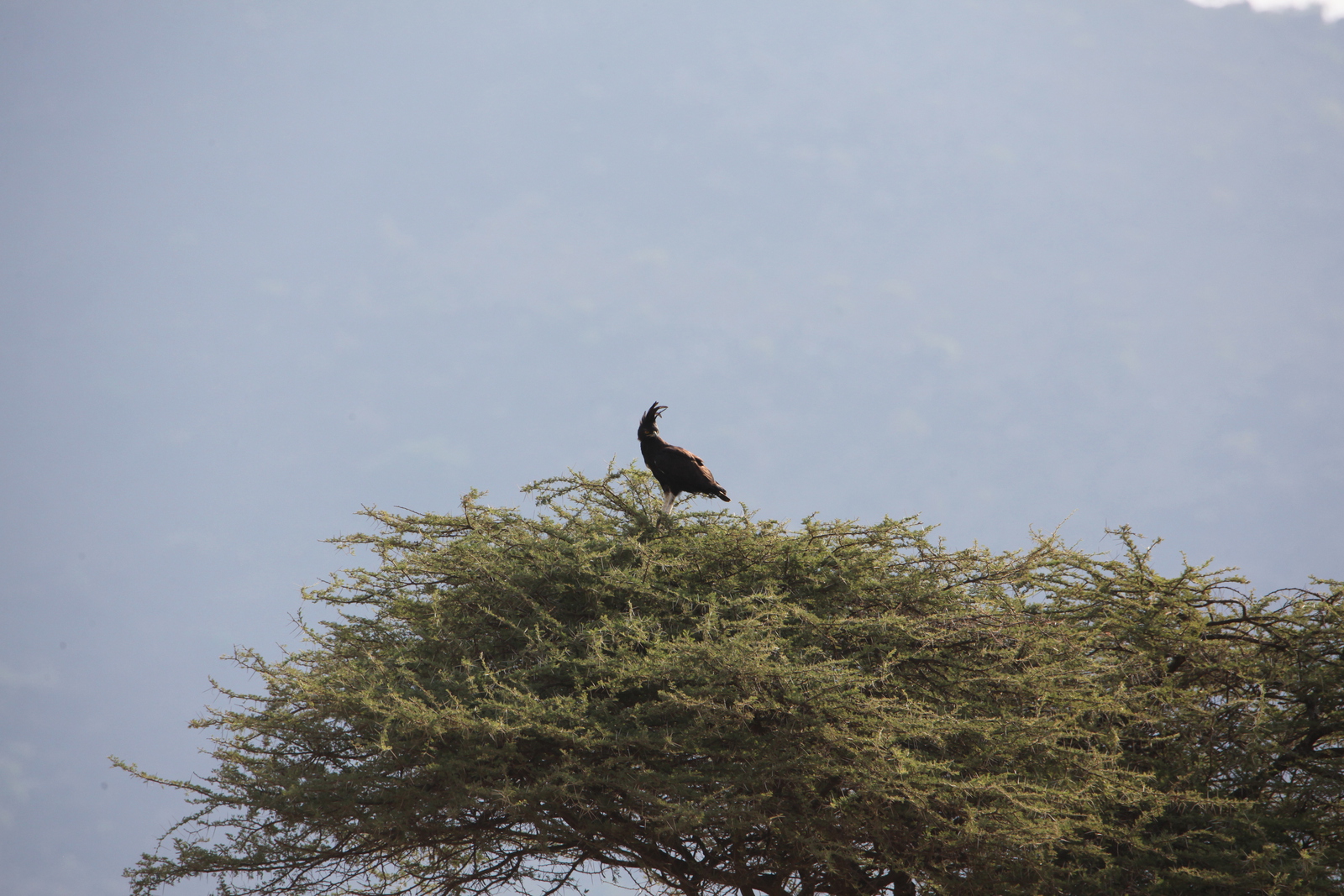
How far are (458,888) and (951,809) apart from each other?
5274 millimetres

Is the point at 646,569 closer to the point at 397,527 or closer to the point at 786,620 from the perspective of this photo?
the point at 786,620

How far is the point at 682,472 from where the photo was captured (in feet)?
33.5

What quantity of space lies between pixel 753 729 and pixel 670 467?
8.72 ft

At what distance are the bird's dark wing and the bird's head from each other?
0.24 m

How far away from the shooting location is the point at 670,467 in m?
10.2

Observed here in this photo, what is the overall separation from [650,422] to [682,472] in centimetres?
60

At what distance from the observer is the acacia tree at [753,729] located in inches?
335

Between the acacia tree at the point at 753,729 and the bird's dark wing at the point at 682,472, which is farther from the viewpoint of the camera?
the bird's dark wing at the point at 682,472

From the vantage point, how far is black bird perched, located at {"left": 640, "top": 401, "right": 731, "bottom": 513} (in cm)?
1018

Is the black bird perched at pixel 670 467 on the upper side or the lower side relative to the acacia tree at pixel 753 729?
upper

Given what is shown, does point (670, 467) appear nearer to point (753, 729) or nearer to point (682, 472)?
point (682, 472)

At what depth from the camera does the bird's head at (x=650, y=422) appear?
10.3 m

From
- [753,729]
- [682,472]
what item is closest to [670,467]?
[682,472]

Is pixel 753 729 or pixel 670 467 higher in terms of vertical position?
pixel 670 467
